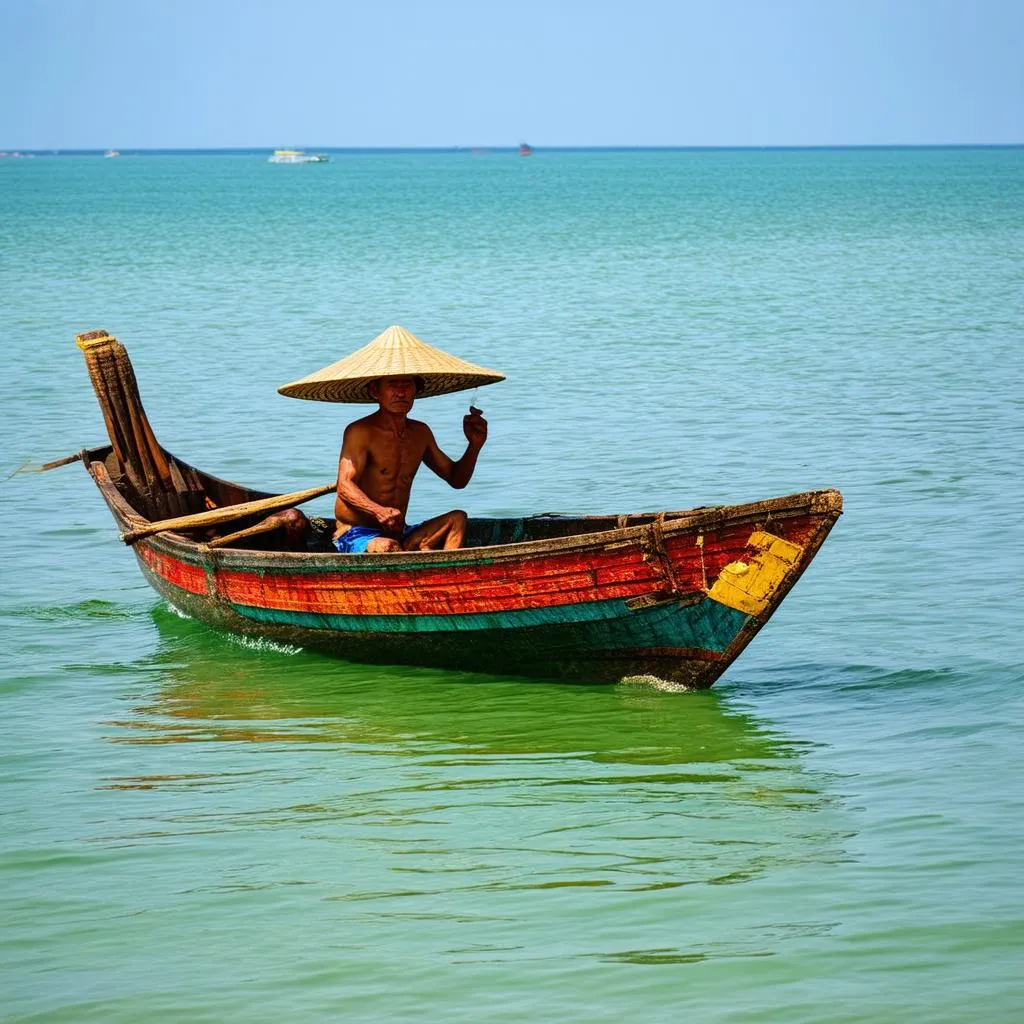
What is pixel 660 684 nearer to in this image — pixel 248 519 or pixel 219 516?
pixel 219 516

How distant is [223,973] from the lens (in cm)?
473

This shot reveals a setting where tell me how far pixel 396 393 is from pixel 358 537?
0.70m

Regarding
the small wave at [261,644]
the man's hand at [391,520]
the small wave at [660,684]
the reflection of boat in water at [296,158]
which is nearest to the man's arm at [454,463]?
the man's hand at [391,520]

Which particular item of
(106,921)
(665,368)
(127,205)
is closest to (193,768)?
(106,921)

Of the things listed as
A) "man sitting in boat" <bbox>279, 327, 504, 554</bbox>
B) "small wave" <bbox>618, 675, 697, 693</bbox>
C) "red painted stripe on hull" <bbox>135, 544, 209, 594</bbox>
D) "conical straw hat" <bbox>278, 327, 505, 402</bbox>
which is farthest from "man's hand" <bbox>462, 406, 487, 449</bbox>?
"red painted stripe on hull" <bbox>135, 544, 209, 594</bbox>

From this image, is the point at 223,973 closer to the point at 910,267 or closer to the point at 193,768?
the point at 193,768

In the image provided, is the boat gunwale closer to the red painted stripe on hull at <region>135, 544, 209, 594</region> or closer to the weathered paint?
the red painted stripe on hull at <region>135, 544, 209, 594</region>

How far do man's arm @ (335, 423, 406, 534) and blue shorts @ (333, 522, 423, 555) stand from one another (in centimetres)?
8

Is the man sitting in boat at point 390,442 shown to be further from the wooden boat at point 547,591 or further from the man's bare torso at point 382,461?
the wooden boat at point 547,591

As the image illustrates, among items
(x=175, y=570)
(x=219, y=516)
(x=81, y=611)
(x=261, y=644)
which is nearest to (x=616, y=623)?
(x=261, y=644)

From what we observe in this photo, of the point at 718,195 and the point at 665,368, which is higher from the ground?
the point at 718,195

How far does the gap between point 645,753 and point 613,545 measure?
835 millimetres

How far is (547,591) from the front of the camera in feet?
22.7

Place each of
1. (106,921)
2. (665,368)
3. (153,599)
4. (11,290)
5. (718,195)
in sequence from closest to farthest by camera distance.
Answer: (106,921), (153,599), (665,368), (11,290), (718,195)
